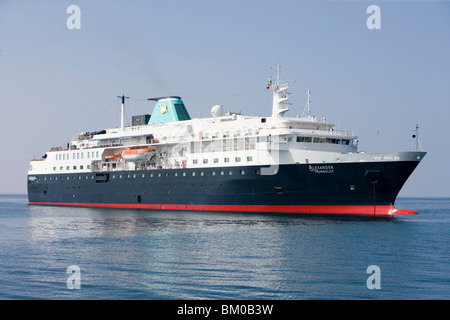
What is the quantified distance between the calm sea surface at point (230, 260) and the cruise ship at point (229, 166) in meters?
4.63

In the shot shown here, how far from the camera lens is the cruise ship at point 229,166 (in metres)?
41.4

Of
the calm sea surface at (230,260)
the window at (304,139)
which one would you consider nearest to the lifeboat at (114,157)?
the calm sea surface at (230,260)

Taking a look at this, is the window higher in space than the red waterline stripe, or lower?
higher

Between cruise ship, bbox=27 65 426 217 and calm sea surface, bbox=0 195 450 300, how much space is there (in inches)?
182

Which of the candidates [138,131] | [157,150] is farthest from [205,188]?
[138,131]

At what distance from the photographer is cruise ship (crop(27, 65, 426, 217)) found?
136 feet

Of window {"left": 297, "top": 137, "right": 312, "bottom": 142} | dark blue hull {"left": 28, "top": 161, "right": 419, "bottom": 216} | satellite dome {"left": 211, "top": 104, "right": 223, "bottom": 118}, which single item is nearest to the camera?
dark blue hull {"left": 28, "top": 161, "right": 419, "bottom": 216}

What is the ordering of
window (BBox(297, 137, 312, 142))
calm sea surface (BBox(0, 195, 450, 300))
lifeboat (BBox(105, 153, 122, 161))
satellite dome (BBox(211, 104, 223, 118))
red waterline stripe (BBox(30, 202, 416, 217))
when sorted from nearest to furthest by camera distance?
1. calm sea surface (BBox(0, 195, 450, 300))
2. red waterline stripe (BBox(30, 202, 416, 217))
3. window (BBox(297, 137, 312, 142))
4. satellite dome (BBox(211, 104, 223, 118))
5. lifeboat (BBox(105, 153, 122, 161))

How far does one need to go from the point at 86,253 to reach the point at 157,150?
3276 centimetres

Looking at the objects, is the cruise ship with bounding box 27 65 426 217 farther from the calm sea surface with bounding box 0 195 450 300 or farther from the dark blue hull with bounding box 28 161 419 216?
the calm sea surface with bounding box 0 195 450 300

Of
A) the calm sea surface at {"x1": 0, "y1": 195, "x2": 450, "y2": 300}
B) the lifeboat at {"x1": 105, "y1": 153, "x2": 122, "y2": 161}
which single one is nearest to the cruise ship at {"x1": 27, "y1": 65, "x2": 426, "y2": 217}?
the lifeboat at {"x1": 105, "y1": 153, "x2": 122, "y2": 161}

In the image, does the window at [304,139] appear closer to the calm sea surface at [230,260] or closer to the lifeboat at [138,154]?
the calm sea surface at [230,260]

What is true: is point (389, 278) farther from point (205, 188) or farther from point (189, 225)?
point (205, 188)

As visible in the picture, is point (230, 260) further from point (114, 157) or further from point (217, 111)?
point (114, 157)
